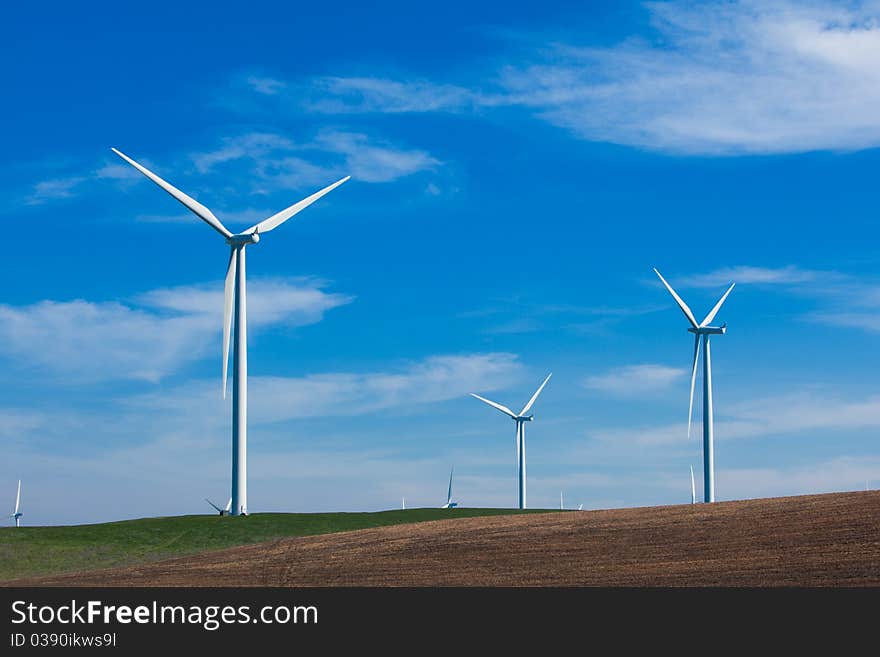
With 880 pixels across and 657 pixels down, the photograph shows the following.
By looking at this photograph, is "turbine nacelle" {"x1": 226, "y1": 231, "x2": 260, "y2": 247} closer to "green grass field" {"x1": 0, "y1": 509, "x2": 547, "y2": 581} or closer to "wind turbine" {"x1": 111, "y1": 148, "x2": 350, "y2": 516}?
"wind turbine" {"x1": 111, "y1": 148, "x2": 350, "y2": 516}

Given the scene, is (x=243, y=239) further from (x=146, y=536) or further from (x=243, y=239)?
(x=146, y=536)

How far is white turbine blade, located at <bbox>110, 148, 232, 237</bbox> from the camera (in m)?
57.8

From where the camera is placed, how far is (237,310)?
2315 inches

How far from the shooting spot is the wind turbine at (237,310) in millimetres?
57812

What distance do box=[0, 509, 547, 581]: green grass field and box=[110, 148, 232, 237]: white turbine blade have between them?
52.0ft

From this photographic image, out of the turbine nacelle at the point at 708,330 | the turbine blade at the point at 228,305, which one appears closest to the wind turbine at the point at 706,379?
the turbine nacelle at the point at 708,330

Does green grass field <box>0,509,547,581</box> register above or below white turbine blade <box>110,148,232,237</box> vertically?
below

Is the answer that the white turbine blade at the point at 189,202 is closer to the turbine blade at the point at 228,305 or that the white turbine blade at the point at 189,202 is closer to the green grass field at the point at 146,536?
the turbine blade at the point at 228,305

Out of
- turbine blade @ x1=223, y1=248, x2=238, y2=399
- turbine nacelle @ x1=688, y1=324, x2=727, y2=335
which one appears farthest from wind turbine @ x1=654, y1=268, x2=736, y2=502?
turbine blade @ x1=223, y1=248, x2=238, y2=399

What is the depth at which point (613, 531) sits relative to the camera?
43.2 meters
